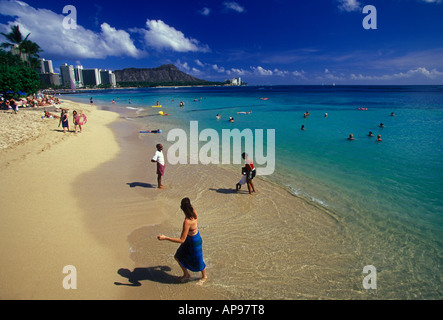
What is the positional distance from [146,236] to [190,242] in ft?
8.22

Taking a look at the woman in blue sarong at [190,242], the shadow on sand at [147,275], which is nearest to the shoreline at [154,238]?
the shadow on sand at [147,275]

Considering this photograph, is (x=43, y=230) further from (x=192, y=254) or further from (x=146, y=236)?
(x=192, y=254)

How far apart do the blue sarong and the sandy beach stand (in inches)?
22.8

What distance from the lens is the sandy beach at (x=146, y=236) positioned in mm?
4750

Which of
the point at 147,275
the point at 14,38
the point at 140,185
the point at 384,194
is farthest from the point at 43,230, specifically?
the point at 14,38

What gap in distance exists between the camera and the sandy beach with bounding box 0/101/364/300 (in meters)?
4.75

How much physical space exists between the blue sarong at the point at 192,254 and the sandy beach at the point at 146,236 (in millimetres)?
580

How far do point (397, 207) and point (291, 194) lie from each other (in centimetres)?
370

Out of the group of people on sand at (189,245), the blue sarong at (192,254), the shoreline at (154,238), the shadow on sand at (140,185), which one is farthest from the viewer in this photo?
the shadow on sand at (140,185)

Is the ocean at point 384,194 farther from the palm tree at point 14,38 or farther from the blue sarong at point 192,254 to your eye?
the palm tree at point 14,38

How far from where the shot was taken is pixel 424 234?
6.89 m

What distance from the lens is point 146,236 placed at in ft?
21.0

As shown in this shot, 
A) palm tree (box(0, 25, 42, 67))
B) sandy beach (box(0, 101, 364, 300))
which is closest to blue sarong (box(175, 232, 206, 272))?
sandy beach (box(0, 101, 364, 300))

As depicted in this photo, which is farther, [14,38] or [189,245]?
[14,38]
